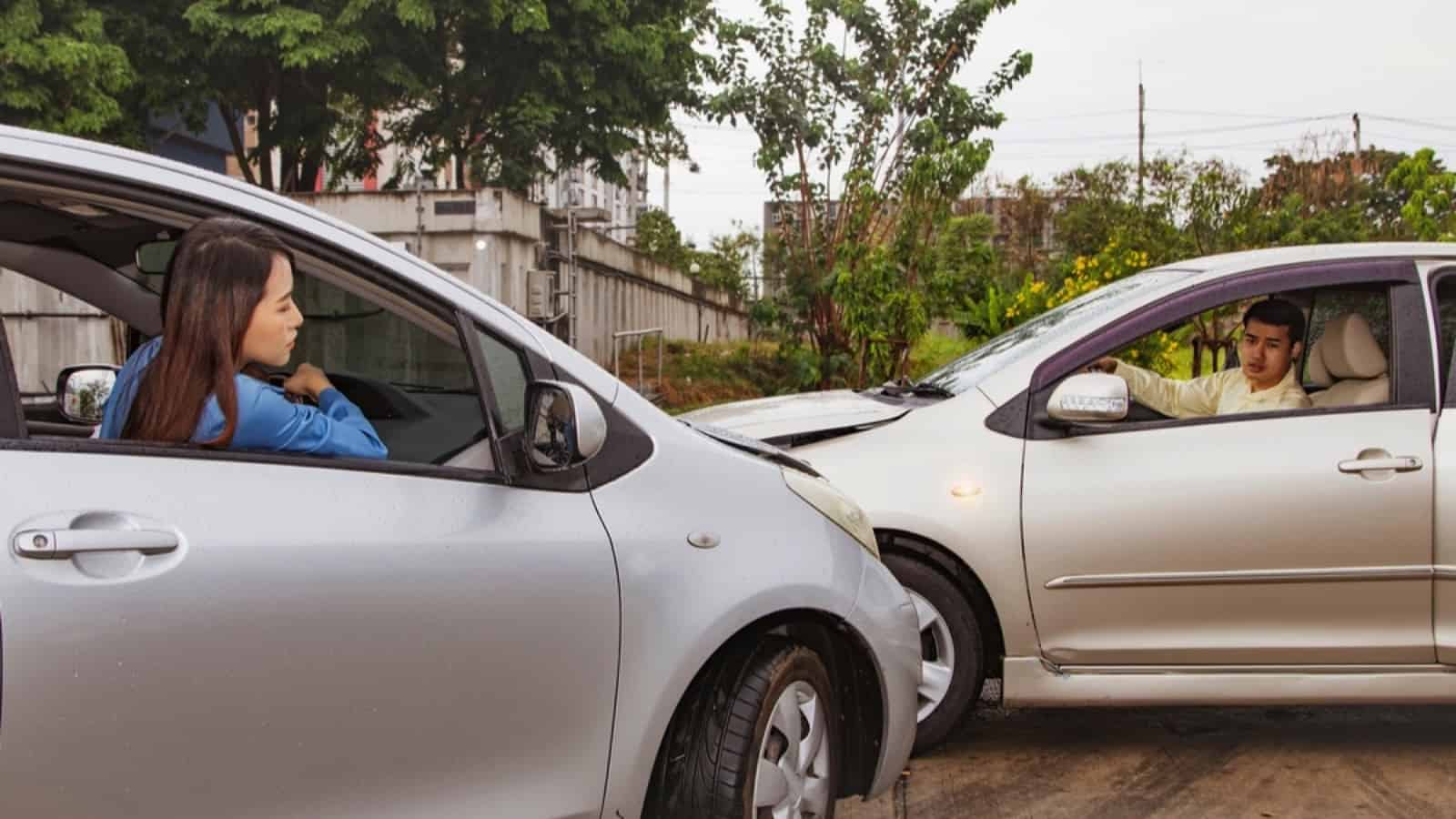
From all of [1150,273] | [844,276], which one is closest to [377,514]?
[1150,273]

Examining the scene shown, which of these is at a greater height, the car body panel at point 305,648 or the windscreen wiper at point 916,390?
the windscreen wiper at point 916,390

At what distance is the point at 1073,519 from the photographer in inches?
178

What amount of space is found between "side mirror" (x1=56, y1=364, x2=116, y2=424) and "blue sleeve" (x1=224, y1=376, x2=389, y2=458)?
61.1 inches

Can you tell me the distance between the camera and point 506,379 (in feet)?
9.27

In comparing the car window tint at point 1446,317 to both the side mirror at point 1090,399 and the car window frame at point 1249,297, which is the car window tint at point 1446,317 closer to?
A: the car window frame at point 1249,297

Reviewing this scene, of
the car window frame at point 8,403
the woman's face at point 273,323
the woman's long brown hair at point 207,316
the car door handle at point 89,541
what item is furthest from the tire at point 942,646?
the car window frame at point 8,403

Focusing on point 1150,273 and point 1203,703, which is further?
point 1150,273

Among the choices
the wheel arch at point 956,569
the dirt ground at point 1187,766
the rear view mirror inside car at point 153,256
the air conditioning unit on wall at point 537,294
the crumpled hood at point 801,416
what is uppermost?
the air conditioning unit on wall at point 537,294

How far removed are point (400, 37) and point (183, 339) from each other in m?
22.2

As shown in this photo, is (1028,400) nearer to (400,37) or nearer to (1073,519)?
(1073,519)

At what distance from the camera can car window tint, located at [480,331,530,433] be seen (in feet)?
9.14

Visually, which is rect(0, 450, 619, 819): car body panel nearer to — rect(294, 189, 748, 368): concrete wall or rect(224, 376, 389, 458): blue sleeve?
rect(224, 376, 389, 458): blue sleeve

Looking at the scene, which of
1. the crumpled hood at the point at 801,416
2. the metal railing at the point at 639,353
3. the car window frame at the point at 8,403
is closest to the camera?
the car window frame at the point at 8,403

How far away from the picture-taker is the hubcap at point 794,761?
10.2 feet
